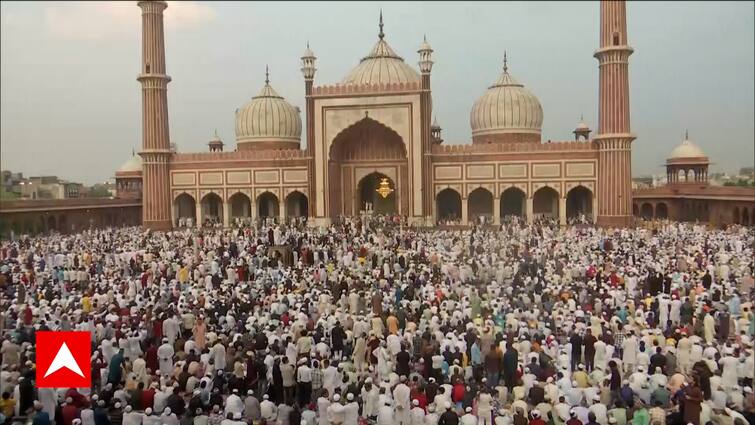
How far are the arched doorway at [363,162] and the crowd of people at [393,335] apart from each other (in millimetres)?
10476

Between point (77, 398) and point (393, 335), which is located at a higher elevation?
point (393, 335)

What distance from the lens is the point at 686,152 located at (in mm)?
30094

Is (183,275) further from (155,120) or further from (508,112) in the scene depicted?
(508,112)

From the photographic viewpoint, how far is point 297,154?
26.5 m

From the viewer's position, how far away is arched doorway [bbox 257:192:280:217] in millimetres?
28188

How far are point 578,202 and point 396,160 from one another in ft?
26.1

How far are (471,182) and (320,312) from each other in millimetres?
15827

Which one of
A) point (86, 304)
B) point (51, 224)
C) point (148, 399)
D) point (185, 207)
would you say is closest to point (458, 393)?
point (148, 399)

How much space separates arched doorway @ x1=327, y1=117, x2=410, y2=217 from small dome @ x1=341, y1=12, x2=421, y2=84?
301 cm

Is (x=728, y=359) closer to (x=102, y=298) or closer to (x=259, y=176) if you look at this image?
(x=102, y=298)

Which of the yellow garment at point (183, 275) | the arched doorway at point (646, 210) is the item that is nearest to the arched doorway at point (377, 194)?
the arched doorway at point (646, 210)

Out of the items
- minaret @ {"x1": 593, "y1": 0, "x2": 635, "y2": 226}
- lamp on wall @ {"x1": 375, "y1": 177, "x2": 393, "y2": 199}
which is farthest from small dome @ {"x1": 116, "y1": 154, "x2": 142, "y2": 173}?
minaret @ {"x1": 593, "y1": 0, "x2": 635, "y2": 226}

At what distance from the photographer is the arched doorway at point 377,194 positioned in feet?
87.9

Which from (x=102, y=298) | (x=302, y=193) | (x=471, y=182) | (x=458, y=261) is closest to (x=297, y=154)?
(x=302, y=193)
